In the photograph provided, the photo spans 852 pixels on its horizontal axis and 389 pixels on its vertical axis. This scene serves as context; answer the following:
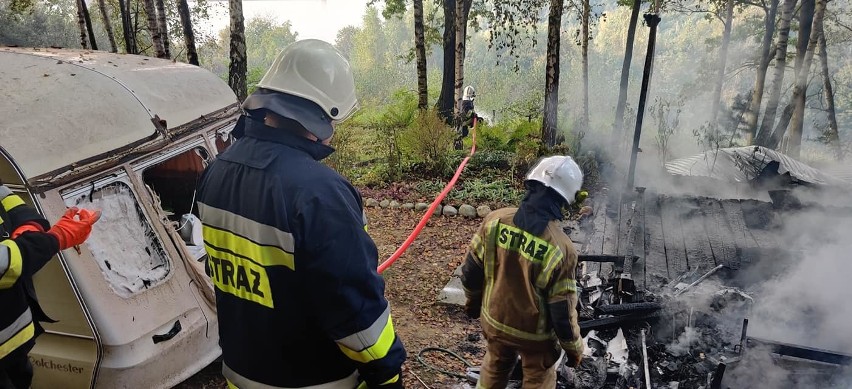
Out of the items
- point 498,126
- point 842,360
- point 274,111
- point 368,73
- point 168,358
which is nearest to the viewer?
point 274,111

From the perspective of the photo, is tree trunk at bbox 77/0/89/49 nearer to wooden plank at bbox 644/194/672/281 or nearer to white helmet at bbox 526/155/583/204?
white helmet at bbox 526/155/583/204

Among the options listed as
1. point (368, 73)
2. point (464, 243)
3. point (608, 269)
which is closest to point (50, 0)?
point (368, 73)

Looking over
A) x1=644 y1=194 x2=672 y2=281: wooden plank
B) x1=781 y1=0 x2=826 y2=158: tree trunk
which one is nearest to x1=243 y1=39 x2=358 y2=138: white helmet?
x1=644 y1=194 x2=672 y2=281: wooden plank

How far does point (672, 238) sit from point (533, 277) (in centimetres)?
508

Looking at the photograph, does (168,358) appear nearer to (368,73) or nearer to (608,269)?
(608,269)

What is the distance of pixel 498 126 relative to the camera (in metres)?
Result: 11.3

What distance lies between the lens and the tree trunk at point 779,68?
11.4m

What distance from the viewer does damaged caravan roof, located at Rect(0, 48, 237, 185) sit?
2.91 metres

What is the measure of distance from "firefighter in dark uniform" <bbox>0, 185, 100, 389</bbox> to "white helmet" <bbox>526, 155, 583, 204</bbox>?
266cm

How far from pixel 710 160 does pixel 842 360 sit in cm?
701

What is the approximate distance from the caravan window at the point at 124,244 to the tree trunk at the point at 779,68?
13.7 meters

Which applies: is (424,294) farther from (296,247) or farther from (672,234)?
(296,247)

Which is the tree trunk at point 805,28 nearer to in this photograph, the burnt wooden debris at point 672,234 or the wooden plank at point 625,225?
the burnt wooden debris at point 672,234

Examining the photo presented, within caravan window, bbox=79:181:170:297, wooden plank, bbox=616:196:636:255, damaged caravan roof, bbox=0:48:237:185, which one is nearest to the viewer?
damaged caravan roof, bbox=0:48:237:185
